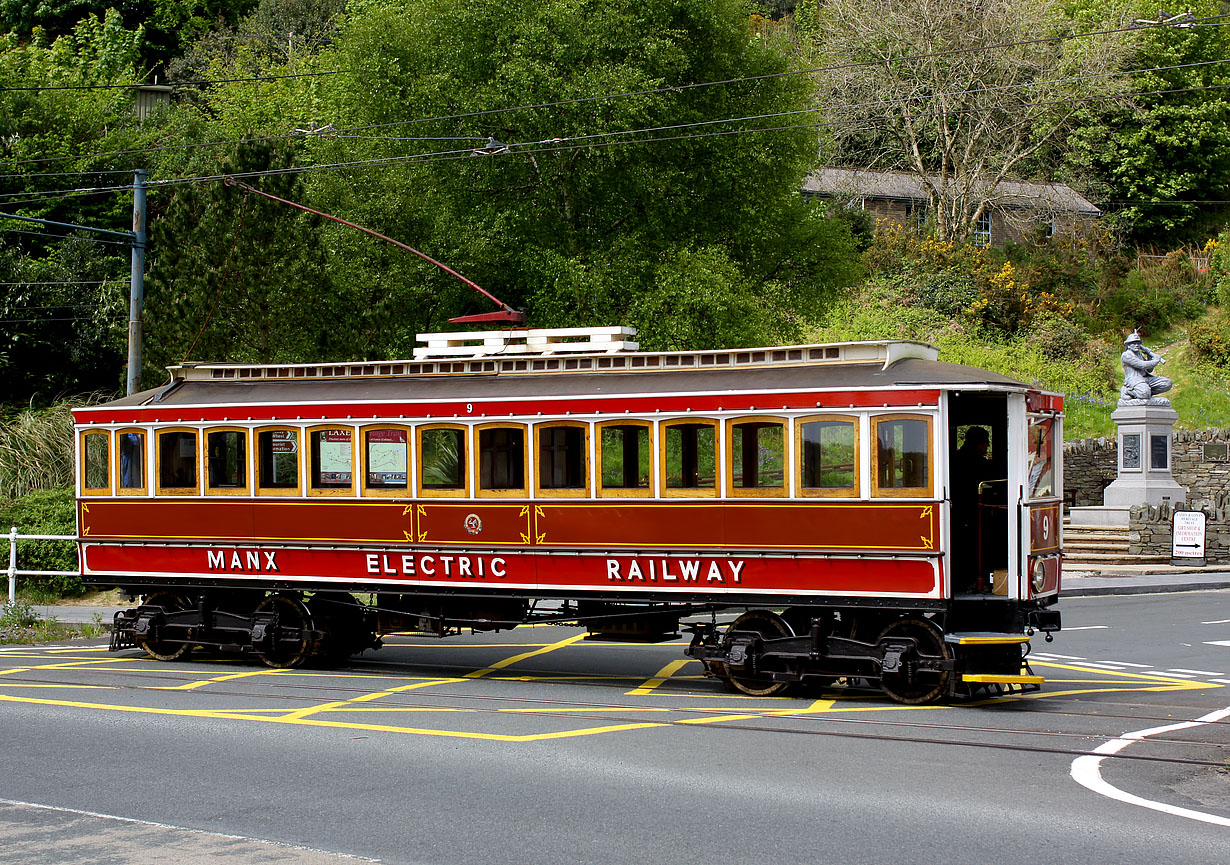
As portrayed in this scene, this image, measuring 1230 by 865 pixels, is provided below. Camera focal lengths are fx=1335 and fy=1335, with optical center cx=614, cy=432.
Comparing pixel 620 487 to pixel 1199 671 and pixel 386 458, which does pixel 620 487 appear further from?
pixel 1199 671

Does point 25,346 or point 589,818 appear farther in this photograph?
point 25,346

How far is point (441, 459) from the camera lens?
47.2 feet

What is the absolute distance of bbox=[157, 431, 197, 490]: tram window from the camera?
618 inches

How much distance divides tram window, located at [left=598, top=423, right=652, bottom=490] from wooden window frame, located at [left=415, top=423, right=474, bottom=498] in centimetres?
153

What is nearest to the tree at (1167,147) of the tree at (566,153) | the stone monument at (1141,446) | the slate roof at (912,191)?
the slate roof at (912,191)

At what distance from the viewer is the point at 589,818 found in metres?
8.03

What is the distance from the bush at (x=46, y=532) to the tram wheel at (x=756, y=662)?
44.1 feet

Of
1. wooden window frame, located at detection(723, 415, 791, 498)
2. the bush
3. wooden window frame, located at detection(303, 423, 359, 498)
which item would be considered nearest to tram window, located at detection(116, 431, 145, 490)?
wooden window frame, located at detection(303, 423, 359, 498)

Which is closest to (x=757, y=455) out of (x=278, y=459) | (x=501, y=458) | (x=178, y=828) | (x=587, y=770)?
(x=501, y=458)

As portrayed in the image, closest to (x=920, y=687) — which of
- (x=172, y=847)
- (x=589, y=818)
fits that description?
(x=589, y=818)

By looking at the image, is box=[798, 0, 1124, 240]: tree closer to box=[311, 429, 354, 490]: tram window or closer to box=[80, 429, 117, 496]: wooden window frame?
box=[80, 429, 117, 496]: wooden window frame

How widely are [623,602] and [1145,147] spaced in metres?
48.3

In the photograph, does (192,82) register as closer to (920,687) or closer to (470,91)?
(470,91)

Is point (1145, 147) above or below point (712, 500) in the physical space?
above
